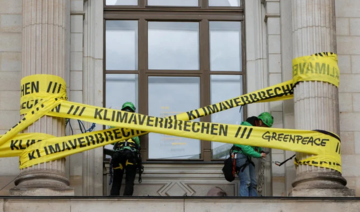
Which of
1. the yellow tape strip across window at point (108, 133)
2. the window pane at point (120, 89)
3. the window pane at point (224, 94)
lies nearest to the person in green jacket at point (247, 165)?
the yellow tape strip across window at point (108, 133)

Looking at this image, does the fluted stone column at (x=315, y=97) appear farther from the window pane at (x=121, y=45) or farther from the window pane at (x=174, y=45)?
the window pane at (x=121, y=45)

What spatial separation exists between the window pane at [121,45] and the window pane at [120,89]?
214 mm

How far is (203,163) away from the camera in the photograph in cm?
2305

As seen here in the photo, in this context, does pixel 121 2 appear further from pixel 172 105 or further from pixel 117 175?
pixel 117 175

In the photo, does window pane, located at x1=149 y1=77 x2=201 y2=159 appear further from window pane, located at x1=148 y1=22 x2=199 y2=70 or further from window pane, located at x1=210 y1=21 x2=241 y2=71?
window pane, located at x1=210 y1=21 x2=241 y2=71

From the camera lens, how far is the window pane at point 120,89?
930 inches

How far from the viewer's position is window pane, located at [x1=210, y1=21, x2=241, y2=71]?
23906 millimetres

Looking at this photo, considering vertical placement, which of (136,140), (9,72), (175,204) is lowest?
(175,204)

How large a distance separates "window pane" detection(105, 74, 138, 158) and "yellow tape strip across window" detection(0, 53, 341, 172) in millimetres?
2115

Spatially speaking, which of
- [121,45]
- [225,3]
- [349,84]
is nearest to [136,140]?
[121,45]

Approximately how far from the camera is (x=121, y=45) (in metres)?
23.9

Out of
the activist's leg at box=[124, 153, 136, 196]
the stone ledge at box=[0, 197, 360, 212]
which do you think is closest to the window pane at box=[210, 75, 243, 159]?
the activist's leg at box=[124, 153, 136, 196]

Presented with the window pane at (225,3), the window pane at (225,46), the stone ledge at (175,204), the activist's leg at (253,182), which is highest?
the window pane at (225,3)

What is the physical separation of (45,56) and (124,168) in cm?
261
